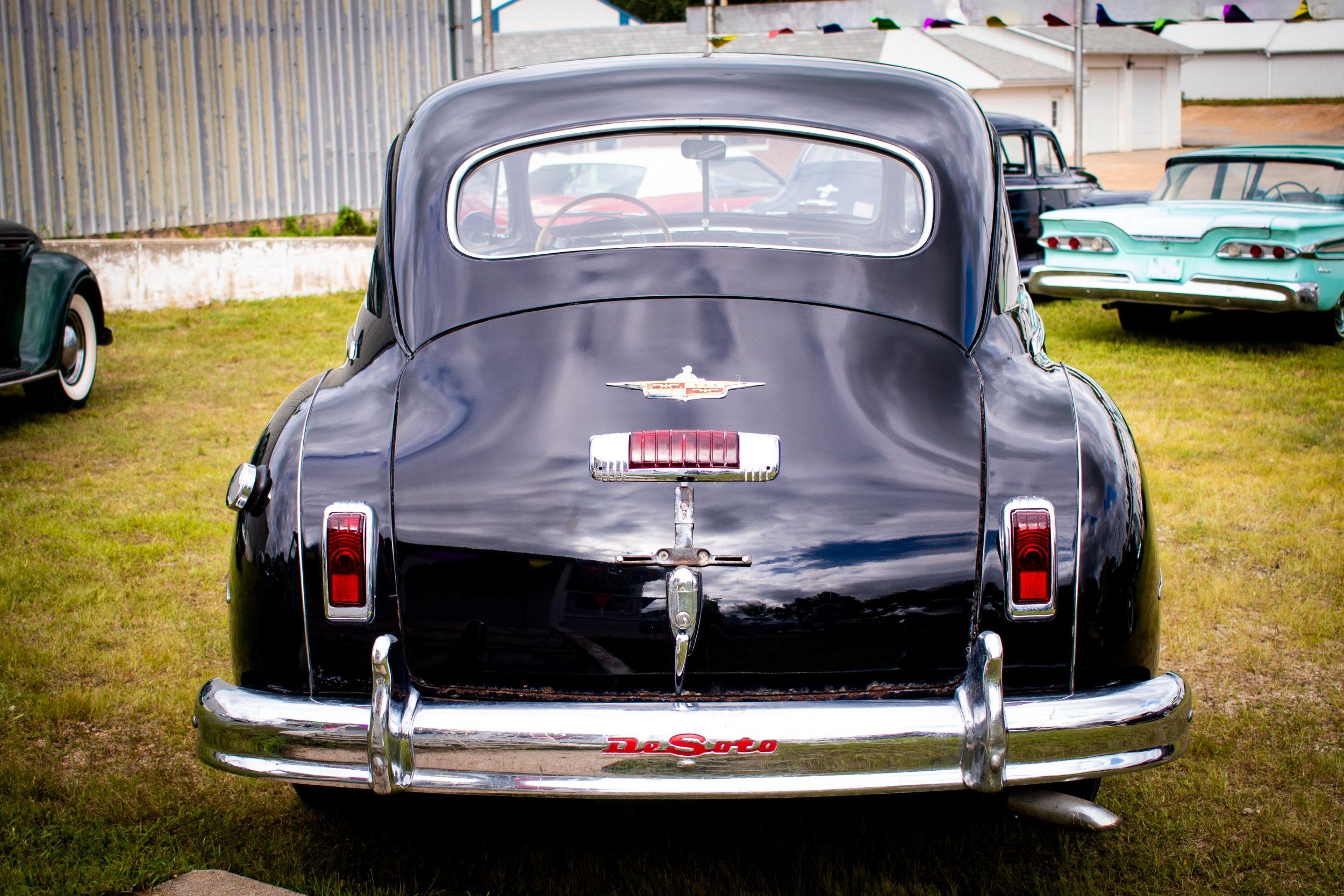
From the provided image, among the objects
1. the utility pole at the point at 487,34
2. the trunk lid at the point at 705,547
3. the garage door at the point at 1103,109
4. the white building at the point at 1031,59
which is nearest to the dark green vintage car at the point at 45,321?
the trunk lid at the point at 705,547

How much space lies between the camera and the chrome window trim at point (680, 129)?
112 inches

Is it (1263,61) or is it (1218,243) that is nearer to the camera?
(1218,243)

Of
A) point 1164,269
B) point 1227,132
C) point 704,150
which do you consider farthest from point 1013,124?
point 1227,132

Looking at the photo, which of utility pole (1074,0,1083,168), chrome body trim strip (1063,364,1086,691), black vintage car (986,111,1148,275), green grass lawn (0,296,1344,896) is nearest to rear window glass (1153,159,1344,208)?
black vintage car (986,111,1148,275)

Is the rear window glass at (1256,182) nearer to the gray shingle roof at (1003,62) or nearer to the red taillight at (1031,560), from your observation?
the red taillight at (1031,560)

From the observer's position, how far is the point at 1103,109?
39625 millimetres

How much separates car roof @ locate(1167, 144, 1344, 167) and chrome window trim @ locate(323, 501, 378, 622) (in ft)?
28.2

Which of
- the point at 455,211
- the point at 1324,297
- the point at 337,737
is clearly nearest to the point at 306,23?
the point at 1324,297

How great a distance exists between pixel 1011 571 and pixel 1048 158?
36.1ft

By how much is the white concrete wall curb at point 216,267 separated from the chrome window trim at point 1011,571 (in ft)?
28.7

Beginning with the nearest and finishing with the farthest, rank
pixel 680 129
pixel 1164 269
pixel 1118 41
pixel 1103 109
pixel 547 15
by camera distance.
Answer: pixel 680 129 < pixel 1164 269 < pixel 1103 109 < pixel 1118 41 < pixel 547 15

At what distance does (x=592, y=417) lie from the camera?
2453 millimetres

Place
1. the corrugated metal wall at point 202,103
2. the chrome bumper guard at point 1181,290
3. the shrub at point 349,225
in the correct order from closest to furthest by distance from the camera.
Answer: the chrome bumper guard at point 1181,290
the corrugated metal wall at point 202,103
the shrub at point 349,225

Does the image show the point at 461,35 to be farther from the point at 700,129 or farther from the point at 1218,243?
the point at 700,129
